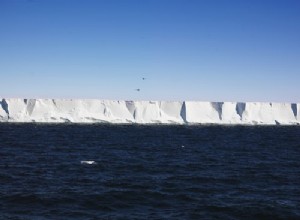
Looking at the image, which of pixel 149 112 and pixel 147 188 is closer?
pixel 147 188

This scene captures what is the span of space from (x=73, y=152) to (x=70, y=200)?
21.0 m

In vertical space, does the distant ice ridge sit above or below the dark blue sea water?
above

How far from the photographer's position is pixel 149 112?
12794 centimetres

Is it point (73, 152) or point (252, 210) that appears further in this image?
point (73, 152)

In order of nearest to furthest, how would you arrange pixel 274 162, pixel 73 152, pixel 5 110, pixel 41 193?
pixel 41 193, pixel 274 162, pixel 73 152, pixel 5 110

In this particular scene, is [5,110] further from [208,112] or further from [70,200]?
[70,200]

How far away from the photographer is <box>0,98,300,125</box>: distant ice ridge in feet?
384

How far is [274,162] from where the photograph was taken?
3406cm

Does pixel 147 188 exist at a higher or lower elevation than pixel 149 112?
lower

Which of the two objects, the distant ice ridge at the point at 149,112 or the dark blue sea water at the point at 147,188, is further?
the distant ice ridge at the point at 149,112

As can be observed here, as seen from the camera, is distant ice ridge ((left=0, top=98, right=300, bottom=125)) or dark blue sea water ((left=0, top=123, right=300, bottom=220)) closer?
dark blue sea water ((left=0, top=123, right=300, bottom=220))

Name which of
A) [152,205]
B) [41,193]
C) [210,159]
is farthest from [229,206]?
[210,159]

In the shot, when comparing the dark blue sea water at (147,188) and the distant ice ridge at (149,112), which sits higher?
the distant ice ridge at (149,112)

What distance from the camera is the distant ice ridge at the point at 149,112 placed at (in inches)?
4609
